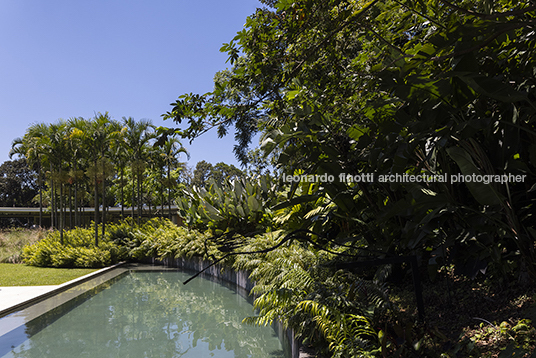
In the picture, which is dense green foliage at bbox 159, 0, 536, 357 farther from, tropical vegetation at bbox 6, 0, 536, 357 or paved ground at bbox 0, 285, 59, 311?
paved ground at bbox 0, 285, 59, 311

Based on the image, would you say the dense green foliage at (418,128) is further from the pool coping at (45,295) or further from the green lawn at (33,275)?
the green lawn at (33,275)

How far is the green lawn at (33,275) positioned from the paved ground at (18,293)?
2.41 feet

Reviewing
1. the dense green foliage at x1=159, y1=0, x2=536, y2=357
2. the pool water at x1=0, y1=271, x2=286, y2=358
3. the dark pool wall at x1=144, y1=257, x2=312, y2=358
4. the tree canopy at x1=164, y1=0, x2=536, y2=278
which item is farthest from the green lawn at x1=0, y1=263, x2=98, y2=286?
the tree canopy at x1=164, y1=0, x2=536, y2=278

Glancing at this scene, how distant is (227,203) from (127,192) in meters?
22.5

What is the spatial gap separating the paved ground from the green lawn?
0.73 meters

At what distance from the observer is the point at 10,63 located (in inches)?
546

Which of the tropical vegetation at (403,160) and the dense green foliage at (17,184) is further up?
the dense green foliage at (17,184)

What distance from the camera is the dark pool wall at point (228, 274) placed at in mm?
3681

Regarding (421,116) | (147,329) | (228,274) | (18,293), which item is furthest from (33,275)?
(421,116)

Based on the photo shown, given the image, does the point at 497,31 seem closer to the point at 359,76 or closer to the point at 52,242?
the point at 359,76

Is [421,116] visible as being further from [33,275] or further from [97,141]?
[97,141]

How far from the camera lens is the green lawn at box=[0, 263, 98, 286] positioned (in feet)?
30.4

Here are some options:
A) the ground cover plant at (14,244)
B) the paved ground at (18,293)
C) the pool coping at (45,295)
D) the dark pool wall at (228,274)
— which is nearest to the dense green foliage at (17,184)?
the ground cover plant at (14,244)

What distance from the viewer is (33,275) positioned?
414 inches
